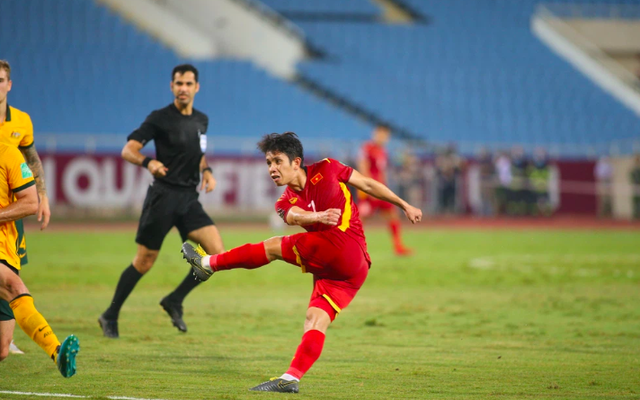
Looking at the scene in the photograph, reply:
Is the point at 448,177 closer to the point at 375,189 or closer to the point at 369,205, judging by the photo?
the point at 369,205

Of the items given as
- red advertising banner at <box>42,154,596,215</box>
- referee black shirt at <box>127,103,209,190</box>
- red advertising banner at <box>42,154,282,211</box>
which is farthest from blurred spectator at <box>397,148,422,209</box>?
referee black shirt at <box>127,103,209,190</box>

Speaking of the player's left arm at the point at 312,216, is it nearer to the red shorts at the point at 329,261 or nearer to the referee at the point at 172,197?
the red shorts at the point at 329,261

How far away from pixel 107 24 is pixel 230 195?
957cm

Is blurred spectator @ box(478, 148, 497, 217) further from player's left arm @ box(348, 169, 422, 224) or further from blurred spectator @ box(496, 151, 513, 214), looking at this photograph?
player's left arm @ box(348, 169, 422, 224)

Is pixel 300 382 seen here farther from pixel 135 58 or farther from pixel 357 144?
pixel 135 58

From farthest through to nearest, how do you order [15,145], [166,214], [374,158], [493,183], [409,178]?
[493,183] → [409,178] → [374,158] → [166,214] → [15,145]

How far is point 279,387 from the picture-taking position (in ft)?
18.5

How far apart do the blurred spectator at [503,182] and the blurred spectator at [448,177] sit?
4.82 ft

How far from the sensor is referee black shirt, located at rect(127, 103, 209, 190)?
8.25m

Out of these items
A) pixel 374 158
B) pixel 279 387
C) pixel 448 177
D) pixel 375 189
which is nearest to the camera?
pixel 279 387

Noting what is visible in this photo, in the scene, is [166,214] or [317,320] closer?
[317,320]

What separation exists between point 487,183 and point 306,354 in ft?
81.8

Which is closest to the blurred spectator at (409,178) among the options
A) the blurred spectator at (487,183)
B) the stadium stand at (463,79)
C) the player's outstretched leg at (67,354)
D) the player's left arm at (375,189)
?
the blurred spectator at (487,183)

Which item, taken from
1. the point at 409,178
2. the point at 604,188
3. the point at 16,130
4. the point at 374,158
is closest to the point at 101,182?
the point at 409,178
